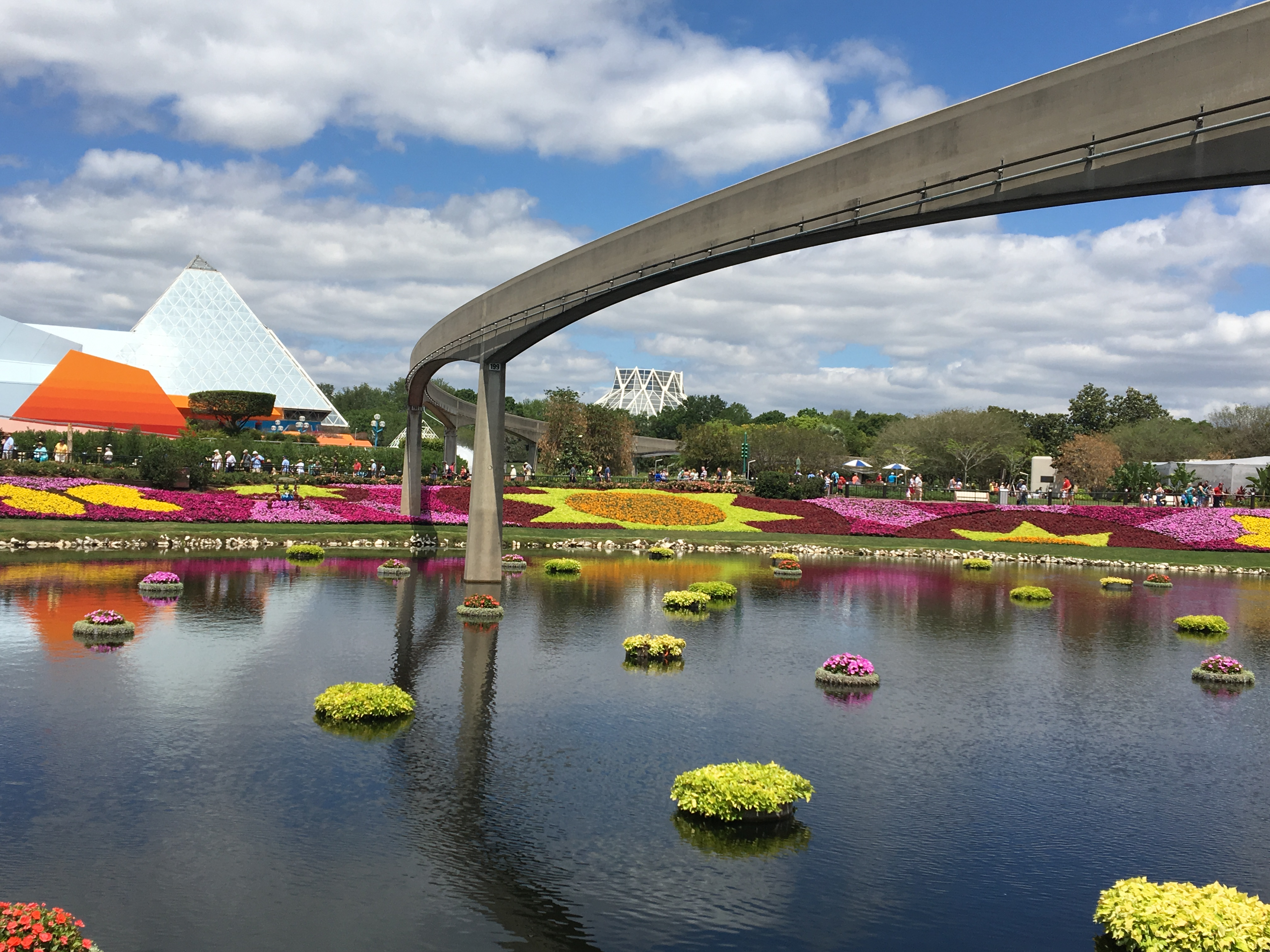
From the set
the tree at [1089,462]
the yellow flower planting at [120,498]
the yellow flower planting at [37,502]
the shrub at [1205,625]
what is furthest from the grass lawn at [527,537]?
the tree at [1089,462]

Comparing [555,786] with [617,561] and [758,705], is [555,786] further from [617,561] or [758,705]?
[617,561]

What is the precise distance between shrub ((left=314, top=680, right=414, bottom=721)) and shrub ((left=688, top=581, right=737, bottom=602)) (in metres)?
14.2

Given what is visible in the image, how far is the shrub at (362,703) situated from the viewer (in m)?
14.9

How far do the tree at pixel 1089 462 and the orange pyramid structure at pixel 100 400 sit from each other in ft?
240

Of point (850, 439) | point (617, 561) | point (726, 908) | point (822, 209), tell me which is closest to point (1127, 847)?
point (726, 908)

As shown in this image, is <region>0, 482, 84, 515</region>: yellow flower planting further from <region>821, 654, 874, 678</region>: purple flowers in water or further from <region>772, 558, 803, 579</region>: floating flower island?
<region>821, 654, 874, 678</region>: purple flowers in water

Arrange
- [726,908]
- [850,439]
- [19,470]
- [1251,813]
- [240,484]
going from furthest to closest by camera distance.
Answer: [850,439]
[240,484]
[19,470]
[1251,813]
[726,908]

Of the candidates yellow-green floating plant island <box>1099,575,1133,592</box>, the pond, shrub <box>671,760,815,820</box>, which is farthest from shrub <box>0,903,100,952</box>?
yellow-green floating plant island <box>1099,575,1133,592</box>

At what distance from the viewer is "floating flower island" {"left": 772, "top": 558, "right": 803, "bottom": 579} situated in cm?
3566

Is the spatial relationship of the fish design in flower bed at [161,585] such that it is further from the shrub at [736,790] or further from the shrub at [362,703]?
the shrub at [736,790]

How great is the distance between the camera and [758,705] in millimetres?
16641

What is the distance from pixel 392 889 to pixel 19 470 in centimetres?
4306

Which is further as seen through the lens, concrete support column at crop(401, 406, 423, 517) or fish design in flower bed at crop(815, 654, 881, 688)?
concrete support column at crop(401, 406, 423, 517)

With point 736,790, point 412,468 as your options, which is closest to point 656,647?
point 736,790
